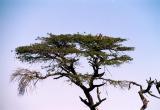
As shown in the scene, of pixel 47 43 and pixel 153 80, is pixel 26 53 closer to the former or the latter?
pixel 47 43

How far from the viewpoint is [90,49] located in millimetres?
45469

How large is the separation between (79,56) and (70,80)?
1.64 m

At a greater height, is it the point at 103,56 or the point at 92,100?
the point at 103,56

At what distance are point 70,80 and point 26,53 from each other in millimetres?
3356

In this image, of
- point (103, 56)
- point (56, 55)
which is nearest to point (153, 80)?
point (103, 56)

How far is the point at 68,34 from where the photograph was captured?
150 feet

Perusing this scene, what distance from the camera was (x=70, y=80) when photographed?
45781mm

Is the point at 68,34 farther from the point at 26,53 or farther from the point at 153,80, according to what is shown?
the point at 153,80

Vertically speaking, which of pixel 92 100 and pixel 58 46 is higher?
pixel 58 46

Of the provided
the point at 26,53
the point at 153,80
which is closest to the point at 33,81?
the point at 26,53

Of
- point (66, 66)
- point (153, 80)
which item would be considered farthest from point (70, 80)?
point (153, 80)

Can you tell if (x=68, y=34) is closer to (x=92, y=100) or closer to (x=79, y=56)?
(x=79, y=56)

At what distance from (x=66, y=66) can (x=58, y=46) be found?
1.41 meters

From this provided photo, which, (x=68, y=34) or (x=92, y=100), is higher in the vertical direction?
(x=68, y=34)
